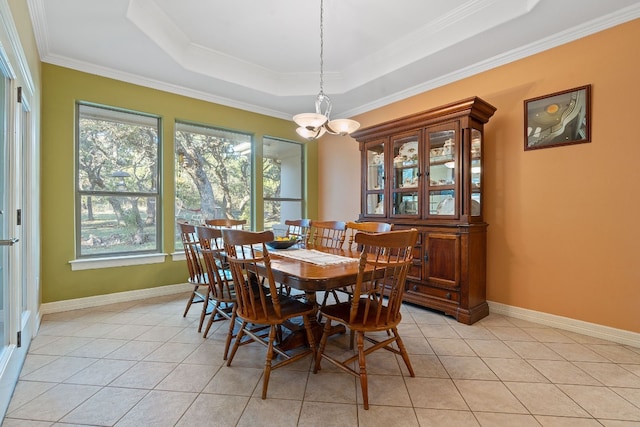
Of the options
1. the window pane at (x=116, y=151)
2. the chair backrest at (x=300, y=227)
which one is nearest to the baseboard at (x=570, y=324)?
the chair backrest at (x=300, y=227)

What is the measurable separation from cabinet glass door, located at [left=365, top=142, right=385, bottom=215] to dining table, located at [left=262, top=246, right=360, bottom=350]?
4.49 feet

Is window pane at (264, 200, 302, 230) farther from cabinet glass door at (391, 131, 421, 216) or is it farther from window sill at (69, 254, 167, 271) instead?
cabinet glass door at (391, 131, 421, 216)

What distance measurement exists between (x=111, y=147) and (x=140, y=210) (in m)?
0.79

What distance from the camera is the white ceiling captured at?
2.48m

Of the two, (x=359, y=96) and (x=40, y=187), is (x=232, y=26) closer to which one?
(x=359, y=96)

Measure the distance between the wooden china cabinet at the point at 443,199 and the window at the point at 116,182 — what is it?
9.49ft

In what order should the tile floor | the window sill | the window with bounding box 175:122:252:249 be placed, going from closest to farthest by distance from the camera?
the tile floor
the window sill
the window with bounding box 175:122:252:249

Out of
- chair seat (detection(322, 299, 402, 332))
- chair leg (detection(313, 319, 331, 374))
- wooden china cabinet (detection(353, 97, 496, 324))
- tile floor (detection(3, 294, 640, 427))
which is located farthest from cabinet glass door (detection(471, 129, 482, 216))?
chair leg (detection(313, 319, 331, 374))

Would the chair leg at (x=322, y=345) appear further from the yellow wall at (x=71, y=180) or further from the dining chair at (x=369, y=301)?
the yellow wall at (x=71, y=180)

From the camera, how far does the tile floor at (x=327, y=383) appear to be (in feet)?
5.02

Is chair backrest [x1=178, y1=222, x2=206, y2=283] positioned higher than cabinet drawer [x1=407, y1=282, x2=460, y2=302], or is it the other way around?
chair backrest [x1=178, y1=222, x2=206, y2=283]

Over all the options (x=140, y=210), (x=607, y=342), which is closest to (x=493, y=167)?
(x=607, y=342)

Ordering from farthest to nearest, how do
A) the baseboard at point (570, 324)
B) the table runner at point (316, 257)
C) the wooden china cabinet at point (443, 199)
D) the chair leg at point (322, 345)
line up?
the wooden china cabinet at point (443, 199), the baseboard at point (570, 324), the table runner at point (316, 257), the chair leg at point (322, 345)

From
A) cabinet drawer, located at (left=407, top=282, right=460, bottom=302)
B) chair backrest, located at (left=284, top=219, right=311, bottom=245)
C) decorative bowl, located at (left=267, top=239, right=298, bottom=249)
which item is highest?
chair backrest, located at (left=284, top=219, right=311, bottom=245)
